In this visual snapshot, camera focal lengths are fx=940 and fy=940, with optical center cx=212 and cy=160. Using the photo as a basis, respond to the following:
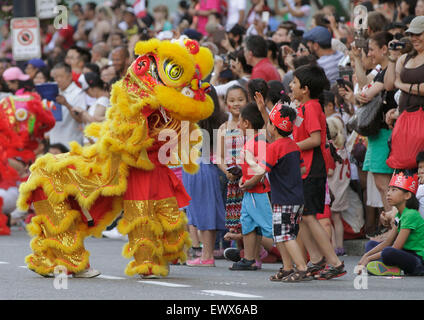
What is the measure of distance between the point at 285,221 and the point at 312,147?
940 millimetres

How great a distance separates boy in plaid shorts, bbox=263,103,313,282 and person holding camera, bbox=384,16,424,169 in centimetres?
156

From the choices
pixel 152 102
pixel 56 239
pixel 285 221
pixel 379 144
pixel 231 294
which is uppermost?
pixel 152 102

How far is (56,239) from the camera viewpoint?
25.6 ft

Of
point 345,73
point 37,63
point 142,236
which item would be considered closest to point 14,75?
point 37,63

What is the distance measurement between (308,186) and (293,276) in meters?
0.90

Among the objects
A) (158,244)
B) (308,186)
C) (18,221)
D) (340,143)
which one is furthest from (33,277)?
(18,221)

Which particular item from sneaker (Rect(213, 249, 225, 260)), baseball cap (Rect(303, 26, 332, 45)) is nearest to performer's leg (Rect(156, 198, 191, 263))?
sneaker (Rect(213, 249, 225, 260))

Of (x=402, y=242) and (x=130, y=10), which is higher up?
(x=130, y=10)

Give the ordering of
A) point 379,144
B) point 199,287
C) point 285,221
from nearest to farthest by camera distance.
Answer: point 199,287 < point 285,221 < point 379,144

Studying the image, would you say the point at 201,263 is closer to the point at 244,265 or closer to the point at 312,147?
the point at 244,265

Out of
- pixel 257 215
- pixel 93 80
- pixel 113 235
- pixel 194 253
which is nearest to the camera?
pixel 257 215

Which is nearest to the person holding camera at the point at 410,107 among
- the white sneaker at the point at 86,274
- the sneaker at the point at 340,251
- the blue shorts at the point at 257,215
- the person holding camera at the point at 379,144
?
the person holding camera at the point at 379,144

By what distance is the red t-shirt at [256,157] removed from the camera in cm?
810

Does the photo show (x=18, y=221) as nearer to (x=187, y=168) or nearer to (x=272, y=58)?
(x=272, y=58)
